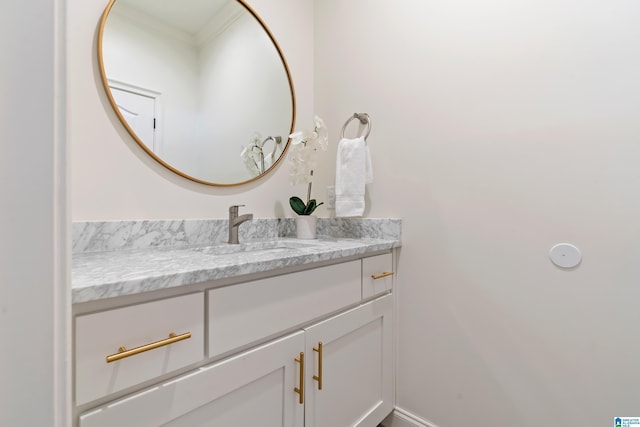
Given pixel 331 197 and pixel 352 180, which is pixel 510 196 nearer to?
pixel 352 180

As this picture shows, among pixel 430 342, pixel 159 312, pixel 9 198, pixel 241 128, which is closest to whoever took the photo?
pixel 9 198

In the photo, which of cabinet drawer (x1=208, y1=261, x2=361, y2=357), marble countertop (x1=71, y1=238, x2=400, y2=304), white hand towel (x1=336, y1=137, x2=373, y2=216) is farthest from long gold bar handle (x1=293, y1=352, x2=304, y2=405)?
white hand towel (x1=336, y1=137, x2=373, y2=216)

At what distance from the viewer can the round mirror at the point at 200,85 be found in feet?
3.36

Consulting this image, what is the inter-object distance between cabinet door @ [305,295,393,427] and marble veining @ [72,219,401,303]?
0.25 m

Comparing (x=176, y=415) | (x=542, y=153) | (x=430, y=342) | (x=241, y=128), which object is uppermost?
(x=241, y=128)

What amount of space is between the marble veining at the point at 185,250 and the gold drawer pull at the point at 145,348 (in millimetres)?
105

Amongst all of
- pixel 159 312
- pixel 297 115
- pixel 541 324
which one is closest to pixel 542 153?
pixel 541 324

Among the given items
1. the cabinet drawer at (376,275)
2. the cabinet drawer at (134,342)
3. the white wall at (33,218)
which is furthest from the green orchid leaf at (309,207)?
the white wall at (33,218)

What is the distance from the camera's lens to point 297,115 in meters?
1.62

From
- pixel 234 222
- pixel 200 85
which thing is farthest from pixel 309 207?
pixel 200 85

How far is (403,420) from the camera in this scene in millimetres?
1297

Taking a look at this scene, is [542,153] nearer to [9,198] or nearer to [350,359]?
[350,359]

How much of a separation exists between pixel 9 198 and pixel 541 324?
4.47 ft

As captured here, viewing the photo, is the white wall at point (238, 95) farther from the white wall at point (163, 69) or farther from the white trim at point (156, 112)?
the white trim at point (156, 112)
